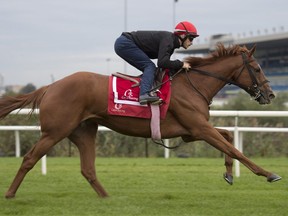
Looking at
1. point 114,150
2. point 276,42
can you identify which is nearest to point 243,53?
point 114,150

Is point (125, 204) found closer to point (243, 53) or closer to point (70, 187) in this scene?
point (70, 187)

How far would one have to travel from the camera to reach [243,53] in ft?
23.9

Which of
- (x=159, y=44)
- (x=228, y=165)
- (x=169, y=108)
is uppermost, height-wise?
(x=159, y=44)

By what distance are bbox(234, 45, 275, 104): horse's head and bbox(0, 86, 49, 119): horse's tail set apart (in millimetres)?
2457

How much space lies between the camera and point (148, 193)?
7516mm

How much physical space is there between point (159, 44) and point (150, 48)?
0.52 ft

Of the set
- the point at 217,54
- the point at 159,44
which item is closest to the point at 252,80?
the point at 217,54

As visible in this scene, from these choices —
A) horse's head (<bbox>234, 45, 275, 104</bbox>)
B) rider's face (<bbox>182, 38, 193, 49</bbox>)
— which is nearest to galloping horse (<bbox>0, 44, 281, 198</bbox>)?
horse's head (<bbox>234, 45, 275, 104</bbox>)

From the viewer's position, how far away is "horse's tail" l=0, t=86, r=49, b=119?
7359mm

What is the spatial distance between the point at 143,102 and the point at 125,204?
1.18 m

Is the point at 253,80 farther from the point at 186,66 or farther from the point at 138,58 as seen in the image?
the point at 138,58

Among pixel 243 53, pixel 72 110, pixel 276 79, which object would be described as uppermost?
pixel 243 53

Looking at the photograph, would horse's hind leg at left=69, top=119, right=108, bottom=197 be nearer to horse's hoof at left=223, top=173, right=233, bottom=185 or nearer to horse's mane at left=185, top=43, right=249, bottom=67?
horse's mane at left=185, top=43, right=249, bottom=67

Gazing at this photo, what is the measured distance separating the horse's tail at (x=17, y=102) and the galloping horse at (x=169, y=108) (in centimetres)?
3
